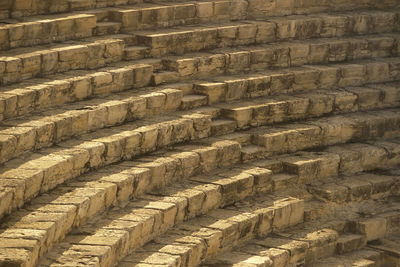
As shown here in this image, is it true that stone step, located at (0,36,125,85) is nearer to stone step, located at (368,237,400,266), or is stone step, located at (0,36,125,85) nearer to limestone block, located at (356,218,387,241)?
limestone block, located at (356,218,387,241)

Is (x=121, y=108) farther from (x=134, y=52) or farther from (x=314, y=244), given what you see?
(x=314, y=244)

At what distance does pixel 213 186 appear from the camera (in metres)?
11.9

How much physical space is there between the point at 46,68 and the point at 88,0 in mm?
2202

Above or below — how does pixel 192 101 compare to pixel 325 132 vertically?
above

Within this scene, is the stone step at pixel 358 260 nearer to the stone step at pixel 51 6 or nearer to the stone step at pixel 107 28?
the stone step at pixel 107 28

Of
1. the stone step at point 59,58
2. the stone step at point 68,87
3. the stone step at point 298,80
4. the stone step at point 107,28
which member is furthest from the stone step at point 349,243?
the stone step at point 107,28

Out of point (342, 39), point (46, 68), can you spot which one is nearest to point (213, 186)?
point (46, 68)

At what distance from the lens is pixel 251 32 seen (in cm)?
1503

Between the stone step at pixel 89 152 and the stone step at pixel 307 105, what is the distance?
80cm

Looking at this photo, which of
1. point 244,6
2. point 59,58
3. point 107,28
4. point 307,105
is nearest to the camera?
point 59,58

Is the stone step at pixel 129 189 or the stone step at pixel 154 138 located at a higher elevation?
the stone step at pixel 154 138

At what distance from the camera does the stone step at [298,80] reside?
13.7 metres

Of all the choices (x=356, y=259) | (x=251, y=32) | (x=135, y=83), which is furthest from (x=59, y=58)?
(x=356, y=259)

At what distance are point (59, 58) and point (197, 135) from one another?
212 cm
